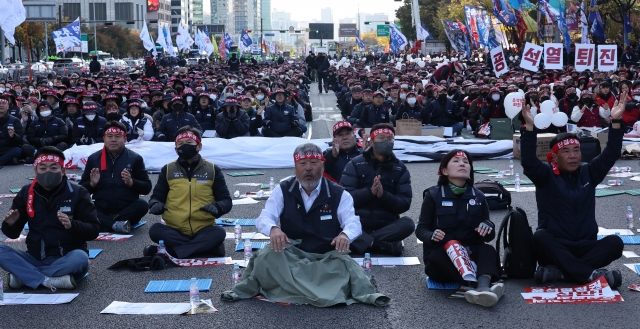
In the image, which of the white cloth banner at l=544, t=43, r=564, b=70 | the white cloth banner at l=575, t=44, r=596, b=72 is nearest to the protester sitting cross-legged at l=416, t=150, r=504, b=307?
the white cloth banner at l=575, t=44, r=596, b=72

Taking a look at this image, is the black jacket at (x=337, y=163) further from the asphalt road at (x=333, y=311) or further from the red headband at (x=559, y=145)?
the red headband at (x=559, y=145)

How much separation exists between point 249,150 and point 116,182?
6722 mm

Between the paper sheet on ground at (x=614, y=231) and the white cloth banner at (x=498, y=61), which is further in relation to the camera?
the white cloth banner at (x=498, y=61)

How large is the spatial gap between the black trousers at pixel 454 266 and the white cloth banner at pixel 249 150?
30.5ft

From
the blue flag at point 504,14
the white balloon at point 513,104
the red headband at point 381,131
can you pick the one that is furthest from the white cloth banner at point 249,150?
the blue flag at point 504,14

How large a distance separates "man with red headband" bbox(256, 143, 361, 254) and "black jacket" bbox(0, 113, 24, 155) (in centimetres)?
1195

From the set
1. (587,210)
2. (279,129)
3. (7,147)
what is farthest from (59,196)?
(279,129)

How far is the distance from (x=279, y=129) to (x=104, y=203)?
9.45 metres

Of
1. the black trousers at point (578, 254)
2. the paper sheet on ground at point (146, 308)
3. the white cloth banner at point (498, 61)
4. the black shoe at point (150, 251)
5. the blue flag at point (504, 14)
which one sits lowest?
the paper sheet on ground at point (146, 308)

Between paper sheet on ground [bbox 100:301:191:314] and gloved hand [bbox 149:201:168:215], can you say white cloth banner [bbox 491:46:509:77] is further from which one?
paper sheet on ground [bbox 100:301:191:314]

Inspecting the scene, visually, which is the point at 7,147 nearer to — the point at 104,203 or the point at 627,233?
the point at 104,203

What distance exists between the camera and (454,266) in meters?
7.55

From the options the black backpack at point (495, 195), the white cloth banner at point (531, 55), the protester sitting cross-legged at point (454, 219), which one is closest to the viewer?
the protester sitting cross-legged at point (454, 219)

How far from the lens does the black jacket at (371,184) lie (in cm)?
917
